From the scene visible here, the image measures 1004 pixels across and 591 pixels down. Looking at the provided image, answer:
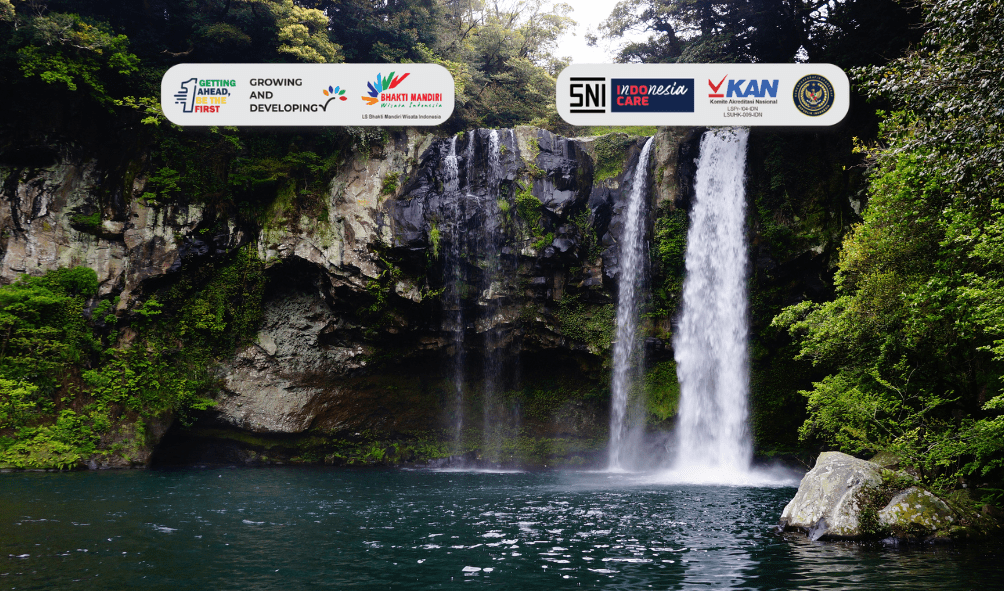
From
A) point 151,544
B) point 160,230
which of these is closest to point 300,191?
point 160,230

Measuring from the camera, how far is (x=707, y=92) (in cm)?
1539

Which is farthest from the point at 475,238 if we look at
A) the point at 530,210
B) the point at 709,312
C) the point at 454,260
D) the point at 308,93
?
the point at 709,312

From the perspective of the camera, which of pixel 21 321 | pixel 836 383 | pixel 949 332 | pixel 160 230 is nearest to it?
pixel 949 332

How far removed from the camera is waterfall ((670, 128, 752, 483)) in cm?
1914

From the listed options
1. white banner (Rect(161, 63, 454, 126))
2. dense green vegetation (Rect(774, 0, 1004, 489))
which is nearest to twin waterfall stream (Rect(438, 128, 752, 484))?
white banner (Rect(161, 63, 454, 126))

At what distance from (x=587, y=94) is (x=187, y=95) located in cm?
1185

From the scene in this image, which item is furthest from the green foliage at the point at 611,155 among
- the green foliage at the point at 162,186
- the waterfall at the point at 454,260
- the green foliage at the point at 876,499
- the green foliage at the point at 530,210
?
the green foliage at the point at 162,186

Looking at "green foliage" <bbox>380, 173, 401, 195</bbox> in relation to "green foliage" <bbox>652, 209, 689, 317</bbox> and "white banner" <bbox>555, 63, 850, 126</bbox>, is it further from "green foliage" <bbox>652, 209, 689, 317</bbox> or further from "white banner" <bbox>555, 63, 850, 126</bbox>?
"green foliage" <bbox>652, 209, 689, 317</bbox>

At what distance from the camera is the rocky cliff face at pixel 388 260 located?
64.0 ft

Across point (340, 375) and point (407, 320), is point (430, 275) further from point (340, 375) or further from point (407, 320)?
point (340, 375)

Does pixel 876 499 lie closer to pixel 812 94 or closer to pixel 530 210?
pixel 812 94

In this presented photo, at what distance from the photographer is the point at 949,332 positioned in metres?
10.1

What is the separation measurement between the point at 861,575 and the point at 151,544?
31.1ft

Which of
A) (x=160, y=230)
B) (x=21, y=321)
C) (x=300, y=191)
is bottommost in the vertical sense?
(x=21, y=321)
